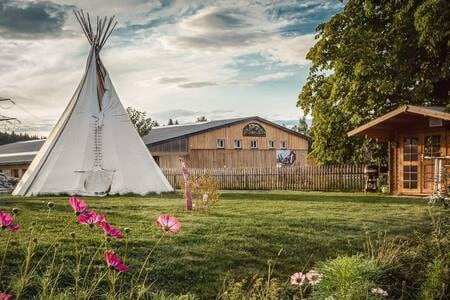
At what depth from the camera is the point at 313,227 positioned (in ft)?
30.8

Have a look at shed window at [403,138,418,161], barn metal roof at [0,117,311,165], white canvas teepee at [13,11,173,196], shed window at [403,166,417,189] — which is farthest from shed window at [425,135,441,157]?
barn metal roof at [0,117,311,165]

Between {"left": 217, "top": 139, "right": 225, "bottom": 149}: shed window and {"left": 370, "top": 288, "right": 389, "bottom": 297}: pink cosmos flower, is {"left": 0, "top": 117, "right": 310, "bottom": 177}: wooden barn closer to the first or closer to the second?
{"left": 217, "top": 139, "right": 225, "bottom": 149}: shed window

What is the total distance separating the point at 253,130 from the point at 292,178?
17947 mm

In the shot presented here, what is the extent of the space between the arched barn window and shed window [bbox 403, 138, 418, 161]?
2415 cm

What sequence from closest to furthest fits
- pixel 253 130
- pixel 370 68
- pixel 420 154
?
pixel 420 154 → pixel 370 68 → pixel 253 130

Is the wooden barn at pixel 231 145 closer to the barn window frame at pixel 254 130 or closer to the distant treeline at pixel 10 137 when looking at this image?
the barn window frame at pixel 254 130

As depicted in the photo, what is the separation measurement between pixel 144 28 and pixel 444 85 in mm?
12535

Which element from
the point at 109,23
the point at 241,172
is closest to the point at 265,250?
the point at 109,23

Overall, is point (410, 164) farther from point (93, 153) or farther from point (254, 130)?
point (254, 130)

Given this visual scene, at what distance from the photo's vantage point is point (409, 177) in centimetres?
1841

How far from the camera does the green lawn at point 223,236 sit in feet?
20.7

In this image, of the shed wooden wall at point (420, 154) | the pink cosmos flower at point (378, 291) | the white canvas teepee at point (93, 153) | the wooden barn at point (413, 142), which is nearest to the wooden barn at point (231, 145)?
the white canvas teepee at point (93, 153)

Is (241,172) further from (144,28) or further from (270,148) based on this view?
(270,148)

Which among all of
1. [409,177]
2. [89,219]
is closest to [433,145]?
[409,177]
